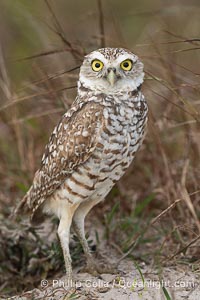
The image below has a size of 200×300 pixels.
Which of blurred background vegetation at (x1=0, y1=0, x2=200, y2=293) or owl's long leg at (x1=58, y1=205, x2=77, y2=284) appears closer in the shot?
owl's long leg at (x1=58, y1=205, x2=77, y2=284)

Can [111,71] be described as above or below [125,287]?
above

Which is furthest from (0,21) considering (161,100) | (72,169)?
(72,169)

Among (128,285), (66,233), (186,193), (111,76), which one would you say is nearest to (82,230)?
(66,233)

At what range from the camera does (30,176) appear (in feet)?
15.5

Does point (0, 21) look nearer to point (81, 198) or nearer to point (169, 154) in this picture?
point (169, 154)

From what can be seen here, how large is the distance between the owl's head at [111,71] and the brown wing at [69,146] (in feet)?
0.37

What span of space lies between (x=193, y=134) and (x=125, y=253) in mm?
834

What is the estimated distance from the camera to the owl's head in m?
3.46

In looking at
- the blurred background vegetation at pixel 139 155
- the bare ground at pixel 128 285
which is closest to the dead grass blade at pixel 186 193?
the blurred background vegetation at pixel 139 155

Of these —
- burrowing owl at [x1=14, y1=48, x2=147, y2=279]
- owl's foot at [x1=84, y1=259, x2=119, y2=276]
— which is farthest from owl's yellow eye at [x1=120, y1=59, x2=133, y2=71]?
owl's foot at [x1=84, y1=259, x2=119, y2=276]

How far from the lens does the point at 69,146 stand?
3.57 m

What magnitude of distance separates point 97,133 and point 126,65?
0.37 metres

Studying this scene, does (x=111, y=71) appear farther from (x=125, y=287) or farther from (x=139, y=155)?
(x=139, y=155)

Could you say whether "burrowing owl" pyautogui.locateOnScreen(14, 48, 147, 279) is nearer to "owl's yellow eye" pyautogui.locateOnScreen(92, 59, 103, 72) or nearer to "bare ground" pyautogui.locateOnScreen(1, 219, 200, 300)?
"owl's yellow eye" pyautogui.locateOnScreen(92, 59, 103, 72)
